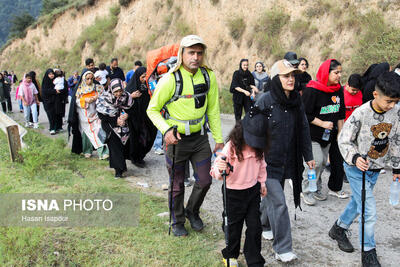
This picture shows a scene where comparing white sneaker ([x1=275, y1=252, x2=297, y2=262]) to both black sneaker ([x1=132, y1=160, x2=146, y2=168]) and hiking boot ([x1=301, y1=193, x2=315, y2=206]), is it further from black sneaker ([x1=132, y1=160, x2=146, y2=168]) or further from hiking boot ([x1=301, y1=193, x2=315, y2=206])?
black sneaker ([x1=132, y1=160, x2=146, y2=168])

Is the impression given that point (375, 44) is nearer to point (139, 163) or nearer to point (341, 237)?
point (139, 163)

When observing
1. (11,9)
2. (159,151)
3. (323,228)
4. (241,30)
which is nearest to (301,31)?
(241,30)

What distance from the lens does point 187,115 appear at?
13.2 feet

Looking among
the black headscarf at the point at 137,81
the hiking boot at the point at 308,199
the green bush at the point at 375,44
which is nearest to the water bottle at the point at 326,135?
the hiking boot at the point at 308,199

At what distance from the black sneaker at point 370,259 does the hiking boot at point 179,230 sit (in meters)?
1.90

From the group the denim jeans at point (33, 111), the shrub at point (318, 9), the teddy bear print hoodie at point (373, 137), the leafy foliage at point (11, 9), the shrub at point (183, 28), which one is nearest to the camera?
the teddy bear print hoodie at point (373, 137)

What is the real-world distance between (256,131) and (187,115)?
3.47 feet

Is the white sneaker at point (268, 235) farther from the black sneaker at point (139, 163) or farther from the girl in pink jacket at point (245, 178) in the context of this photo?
the black sneaker at point (139, 163)

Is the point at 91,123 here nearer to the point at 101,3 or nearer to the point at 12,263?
the point at 12,263

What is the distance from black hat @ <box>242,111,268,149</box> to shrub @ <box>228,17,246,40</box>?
15.2 m

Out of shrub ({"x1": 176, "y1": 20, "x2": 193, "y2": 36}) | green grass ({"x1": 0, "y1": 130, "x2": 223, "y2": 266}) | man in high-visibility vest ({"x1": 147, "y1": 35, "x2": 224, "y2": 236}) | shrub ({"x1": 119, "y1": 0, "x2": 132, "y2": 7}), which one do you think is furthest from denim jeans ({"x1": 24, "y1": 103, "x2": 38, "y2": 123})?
shrub ({"x1": 119, "y1": 0, "x2": 132, "y2": 7})

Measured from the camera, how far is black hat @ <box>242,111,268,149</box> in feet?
10.5

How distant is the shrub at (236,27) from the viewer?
1762cm

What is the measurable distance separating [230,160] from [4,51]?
50269 mm
